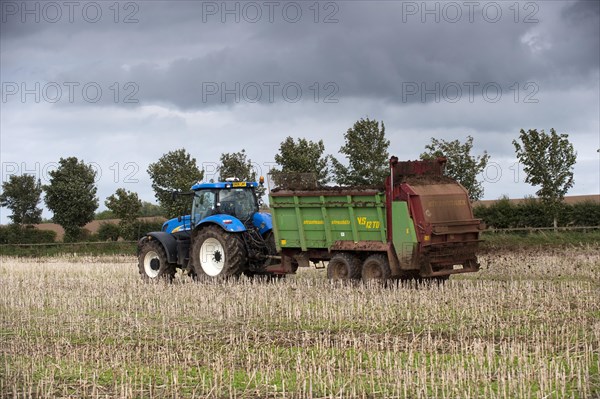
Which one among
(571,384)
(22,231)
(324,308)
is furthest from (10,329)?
(22,231)

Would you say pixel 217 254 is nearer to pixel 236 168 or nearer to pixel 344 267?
pixel 344 267

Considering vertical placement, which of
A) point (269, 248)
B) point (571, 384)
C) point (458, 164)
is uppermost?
point (458, 164)

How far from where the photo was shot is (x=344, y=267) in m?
18.9

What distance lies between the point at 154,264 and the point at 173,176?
103 ft

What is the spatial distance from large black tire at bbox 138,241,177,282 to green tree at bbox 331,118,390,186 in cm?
2280

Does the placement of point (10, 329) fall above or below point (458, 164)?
below

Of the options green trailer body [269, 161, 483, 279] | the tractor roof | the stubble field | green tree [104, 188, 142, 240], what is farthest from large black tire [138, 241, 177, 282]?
green tree [104, 188, 142, 240]

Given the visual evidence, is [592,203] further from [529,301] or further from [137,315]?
[137,315]

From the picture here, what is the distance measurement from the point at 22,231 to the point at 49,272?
2940 centimetres

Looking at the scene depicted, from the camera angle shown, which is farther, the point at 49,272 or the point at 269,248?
the point at 49,272

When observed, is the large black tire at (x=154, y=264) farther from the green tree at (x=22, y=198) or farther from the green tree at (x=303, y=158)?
the green tree at (x=22, y=198)

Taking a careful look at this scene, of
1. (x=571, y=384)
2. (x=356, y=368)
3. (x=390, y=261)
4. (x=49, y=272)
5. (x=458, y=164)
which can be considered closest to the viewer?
(x=571, y=384)

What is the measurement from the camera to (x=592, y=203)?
4256 cm

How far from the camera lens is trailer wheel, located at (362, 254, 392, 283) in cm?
1817
